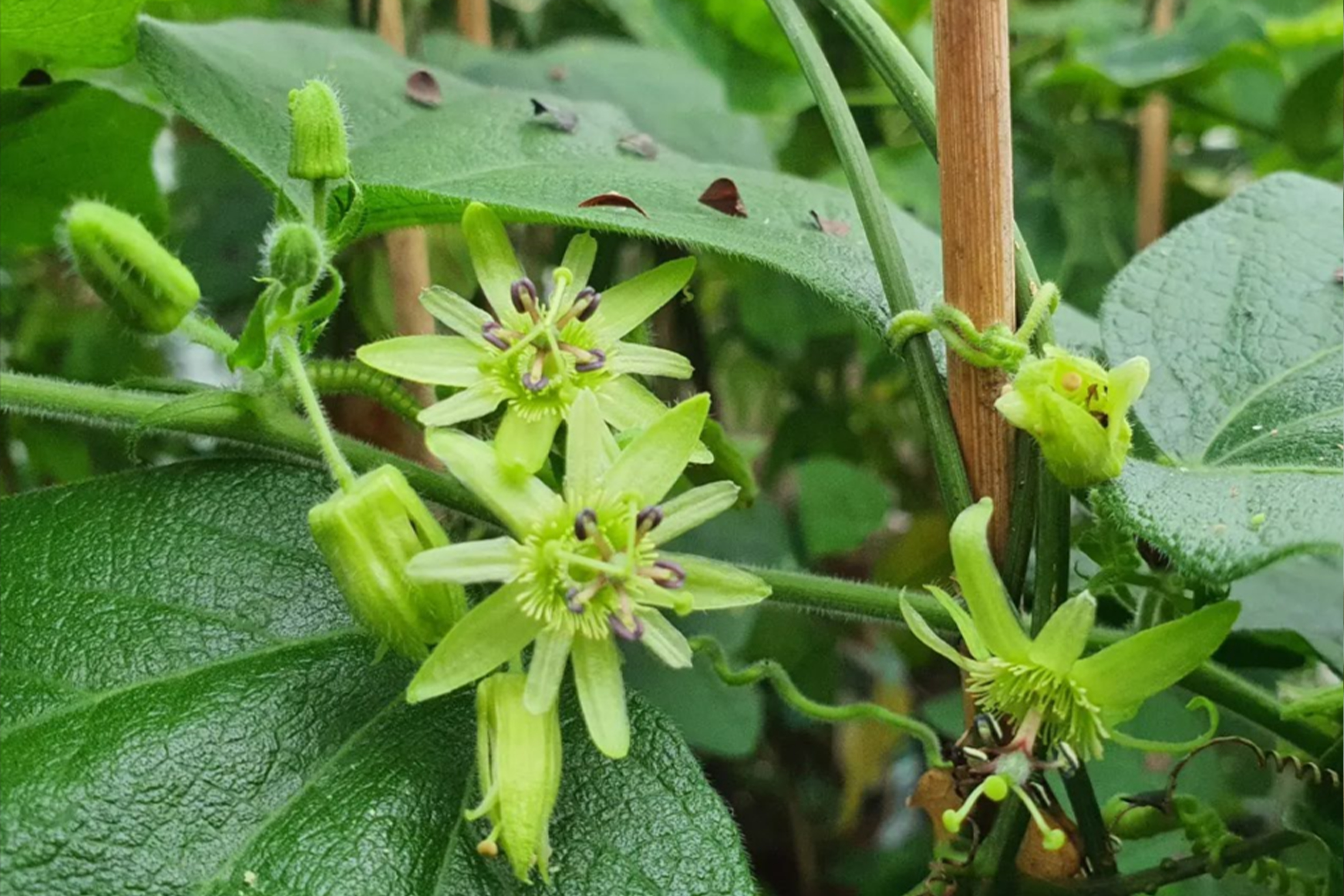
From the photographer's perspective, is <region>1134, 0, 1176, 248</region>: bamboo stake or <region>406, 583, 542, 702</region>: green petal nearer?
<region>406, 583, 542, 702</region>: green petal

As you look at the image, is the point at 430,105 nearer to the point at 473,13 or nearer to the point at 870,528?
the point at 473,13

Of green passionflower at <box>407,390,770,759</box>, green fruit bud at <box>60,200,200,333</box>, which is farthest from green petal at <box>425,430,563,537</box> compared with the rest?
green fruit bud at <box>60,200,200,333</box>

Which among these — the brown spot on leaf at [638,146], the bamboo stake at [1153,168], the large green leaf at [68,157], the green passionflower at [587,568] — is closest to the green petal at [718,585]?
the green passionflower at [587,568]

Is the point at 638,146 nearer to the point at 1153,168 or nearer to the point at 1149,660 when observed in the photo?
the point at 1149,660

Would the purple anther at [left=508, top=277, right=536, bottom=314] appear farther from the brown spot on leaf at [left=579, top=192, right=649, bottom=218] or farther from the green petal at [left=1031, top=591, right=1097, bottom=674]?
the green petal at [left=1031, top=591, right=1097, bottom=674]

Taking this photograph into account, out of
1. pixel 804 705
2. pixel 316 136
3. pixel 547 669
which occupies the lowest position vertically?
pixel 804 705

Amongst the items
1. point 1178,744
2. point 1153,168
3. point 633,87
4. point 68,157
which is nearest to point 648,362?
point 1178,744
